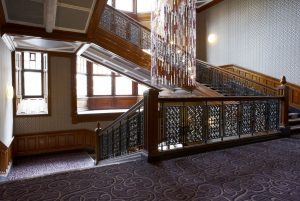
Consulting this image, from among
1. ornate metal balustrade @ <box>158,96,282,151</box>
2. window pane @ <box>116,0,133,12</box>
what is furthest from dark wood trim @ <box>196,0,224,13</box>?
ornate metal balustrade @ <box>158,96,282,151</box>

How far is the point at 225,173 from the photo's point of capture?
2.87 m

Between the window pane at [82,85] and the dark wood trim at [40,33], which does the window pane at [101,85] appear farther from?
the dark wood trim at [40,33]

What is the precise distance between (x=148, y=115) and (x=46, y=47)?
527cm

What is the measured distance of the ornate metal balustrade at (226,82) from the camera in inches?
298

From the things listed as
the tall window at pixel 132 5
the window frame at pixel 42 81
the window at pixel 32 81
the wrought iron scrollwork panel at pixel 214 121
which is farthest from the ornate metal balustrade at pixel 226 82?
the window at pixel 32 81

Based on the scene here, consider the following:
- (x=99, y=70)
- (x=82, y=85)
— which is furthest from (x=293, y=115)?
(x=82, y=85)

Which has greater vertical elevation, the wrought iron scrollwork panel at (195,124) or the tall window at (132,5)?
the tall window at (132,5)

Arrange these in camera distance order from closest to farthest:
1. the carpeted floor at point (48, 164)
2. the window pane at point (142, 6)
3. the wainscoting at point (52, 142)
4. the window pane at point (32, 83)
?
1. the carpeted floor at point (48, 164)
2. the wainscoting at point (52, 142)
3. the window pane at point (32, 83)
4. the window pane at point (142, 6)

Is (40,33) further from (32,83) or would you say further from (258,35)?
(258,35)

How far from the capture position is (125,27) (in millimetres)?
6719

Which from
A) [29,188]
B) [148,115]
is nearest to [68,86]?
[148,115]

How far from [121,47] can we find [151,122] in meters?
3.54

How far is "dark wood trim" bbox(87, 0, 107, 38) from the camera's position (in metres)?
4.90

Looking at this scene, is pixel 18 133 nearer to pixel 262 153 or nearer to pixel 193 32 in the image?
pixel 193 32
